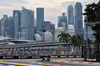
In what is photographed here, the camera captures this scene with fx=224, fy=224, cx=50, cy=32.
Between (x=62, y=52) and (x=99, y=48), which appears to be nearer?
(x=99, y=48)

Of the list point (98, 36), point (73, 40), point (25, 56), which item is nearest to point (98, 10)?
point (98, 36)

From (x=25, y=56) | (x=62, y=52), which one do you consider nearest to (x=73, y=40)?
(x=62, y=52)

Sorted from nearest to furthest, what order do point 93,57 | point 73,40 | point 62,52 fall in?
1. point 93,57
2. point 62,52
3. point 73,40

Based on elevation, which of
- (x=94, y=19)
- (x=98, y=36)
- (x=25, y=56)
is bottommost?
(x=25, y=56)

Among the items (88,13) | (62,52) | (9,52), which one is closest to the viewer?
(88,13)

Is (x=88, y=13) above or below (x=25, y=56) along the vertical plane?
above

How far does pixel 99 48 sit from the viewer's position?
139ft

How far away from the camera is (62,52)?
65688mm

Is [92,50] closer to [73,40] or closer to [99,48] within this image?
[99,48]

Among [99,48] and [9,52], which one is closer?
[99,48]

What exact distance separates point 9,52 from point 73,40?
2777 inches

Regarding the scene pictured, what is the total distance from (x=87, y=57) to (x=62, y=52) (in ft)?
81.5

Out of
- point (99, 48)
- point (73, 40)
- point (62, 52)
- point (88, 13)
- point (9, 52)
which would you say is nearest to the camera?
point (99, 48)

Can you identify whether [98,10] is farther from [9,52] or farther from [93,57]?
[9,52]
